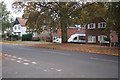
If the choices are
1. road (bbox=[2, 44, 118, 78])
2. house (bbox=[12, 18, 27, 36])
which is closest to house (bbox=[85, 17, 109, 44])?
road (bbox=[2, 44, 118, 78])

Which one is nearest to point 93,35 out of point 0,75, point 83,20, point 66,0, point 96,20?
point 96,20

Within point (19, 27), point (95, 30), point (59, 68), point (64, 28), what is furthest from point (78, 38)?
point (59, 68)

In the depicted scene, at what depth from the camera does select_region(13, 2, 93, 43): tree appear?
40719 millimetres

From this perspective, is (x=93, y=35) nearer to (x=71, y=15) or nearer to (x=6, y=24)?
(x=71, y=15)

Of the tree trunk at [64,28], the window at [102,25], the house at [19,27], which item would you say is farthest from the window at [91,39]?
the house at [19,27]

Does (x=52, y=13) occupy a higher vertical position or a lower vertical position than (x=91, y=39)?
higher

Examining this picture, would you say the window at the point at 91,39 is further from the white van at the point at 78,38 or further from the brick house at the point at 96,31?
the white van at the point at 78,38

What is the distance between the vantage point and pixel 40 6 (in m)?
43.5

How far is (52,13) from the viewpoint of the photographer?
139 ft

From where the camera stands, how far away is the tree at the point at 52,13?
40.7m

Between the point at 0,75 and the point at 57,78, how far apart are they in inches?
94.5

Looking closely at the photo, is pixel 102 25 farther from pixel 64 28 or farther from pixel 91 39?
pixel 64 28

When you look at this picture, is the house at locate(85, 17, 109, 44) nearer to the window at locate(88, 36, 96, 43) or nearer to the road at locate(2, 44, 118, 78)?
the window at locate(88, 36, 96, 43)

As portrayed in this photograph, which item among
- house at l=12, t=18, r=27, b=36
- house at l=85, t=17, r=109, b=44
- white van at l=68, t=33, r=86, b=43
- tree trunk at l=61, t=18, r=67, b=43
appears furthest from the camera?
house at l=12, t=18, r=27, b=36
